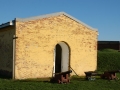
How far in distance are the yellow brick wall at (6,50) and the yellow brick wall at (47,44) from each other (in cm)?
70

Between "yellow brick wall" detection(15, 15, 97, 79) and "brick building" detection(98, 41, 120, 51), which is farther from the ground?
"brick building" detection(98, 41, 120, 51)

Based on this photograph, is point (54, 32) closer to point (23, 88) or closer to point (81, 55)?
point (81, 55)

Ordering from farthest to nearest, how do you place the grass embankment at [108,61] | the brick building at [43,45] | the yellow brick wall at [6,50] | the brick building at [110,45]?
the brick building at [110,45] → the grass embankment at [108,61] → the yellow brick wall at [6,50] → the brick building at [43,45]

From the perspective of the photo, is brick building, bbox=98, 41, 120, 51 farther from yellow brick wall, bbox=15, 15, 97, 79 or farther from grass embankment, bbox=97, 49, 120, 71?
yellow brick wall, bbox=15, 15, 97, 79

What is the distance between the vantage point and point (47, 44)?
17.6 meters

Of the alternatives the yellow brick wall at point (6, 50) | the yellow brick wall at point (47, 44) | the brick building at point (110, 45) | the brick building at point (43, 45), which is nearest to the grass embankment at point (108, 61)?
the yellow brick wall at point (47, 44)

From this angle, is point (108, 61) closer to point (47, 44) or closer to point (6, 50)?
point (47, 44)

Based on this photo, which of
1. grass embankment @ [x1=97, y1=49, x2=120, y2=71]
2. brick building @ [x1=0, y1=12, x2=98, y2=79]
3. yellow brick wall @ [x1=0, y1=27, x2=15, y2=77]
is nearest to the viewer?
brick building @ [x1=0, y1=12, x2=98, y2=79]

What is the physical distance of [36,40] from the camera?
17078 mm

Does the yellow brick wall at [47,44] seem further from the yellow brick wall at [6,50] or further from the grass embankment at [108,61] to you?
the grass embankment at [108,61]

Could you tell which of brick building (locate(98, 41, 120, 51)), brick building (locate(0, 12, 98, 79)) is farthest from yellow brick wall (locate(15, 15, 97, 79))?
brick building (locate(98, 41, 120, 51))

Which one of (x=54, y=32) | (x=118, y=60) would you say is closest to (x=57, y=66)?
(x=54, y=32)

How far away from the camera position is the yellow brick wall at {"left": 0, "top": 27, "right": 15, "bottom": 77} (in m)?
16.7

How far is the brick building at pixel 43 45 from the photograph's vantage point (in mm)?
16344
